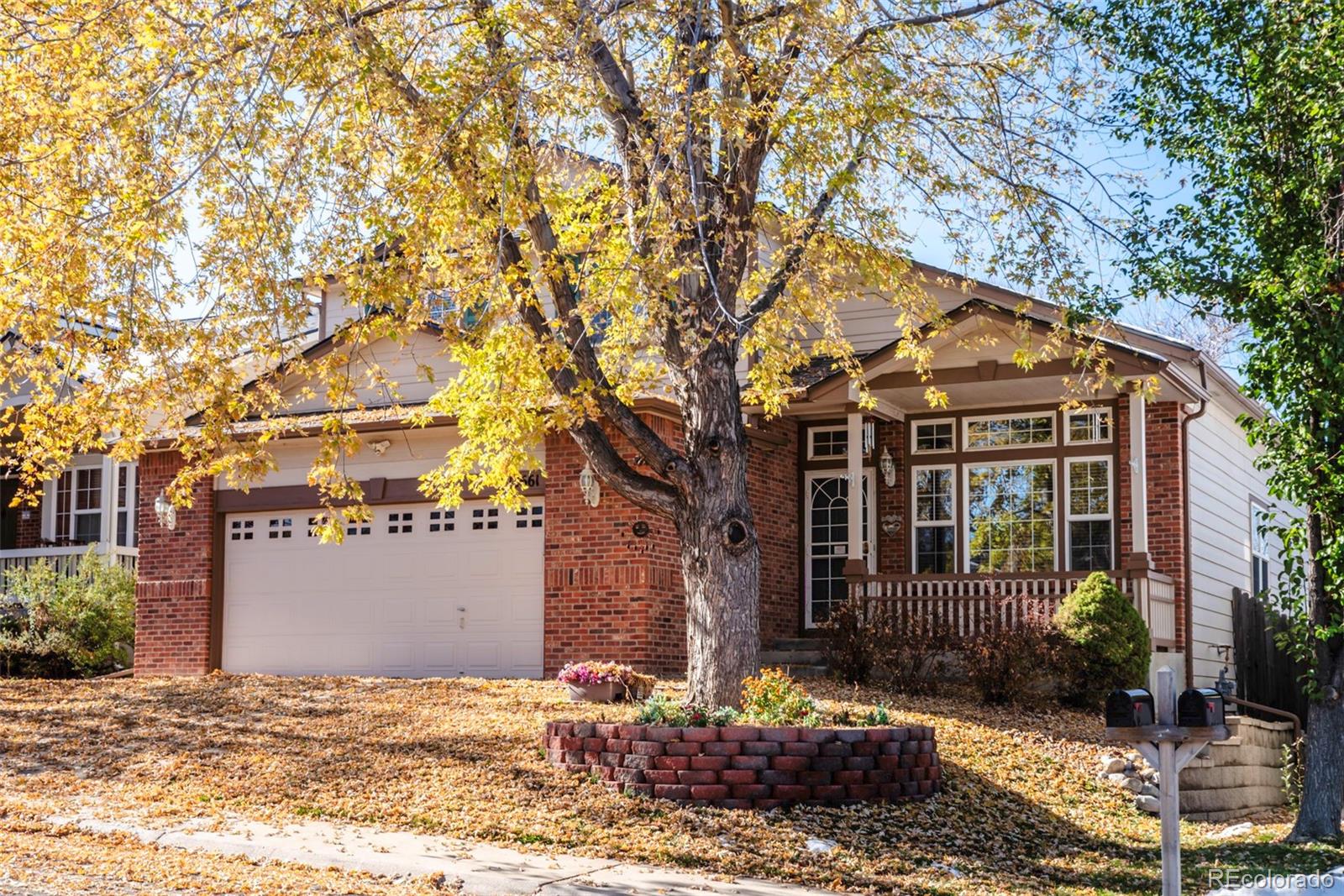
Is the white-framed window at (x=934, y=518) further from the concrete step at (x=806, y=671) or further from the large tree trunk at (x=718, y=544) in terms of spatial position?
the large tree trunk at (x=718, y=544)

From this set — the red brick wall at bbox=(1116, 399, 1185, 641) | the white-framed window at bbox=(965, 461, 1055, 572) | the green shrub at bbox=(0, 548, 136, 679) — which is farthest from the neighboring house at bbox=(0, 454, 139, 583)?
the red brick wall at bbox=(1116, 399, 1185, 641)

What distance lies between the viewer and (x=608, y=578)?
16.6m

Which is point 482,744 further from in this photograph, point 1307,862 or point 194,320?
point 1307,862

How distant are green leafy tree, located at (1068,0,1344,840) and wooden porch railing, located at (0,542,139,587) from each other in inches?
659

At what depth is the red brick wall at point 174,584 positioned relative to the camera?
1906 centimetres

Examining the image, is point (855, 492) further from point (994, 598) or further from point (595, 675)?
point (595, 675)

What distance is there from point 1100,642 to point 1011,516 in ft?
10.7

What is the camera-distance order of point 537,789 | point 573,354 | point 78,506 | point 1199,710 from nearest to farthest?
point 1199,710, point 537,789, point 573,354, point 78,506

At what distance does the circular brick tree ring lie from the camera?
10453mm

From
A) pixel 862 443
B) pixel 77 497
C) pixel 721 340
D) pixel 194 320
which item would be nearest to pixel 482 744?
pixel 721 340

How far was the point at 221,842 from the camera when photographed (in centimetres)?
936

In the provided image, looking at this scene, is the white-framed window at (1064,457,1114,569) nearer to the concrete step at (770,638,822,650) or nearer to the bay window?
the bay window

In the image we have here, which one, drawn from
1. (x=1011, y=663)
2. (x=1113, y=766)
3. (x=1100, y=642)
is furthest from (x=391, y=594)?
(x=1113, y=766)

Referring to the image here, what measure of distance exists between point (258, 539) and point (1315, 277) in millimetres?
13371
